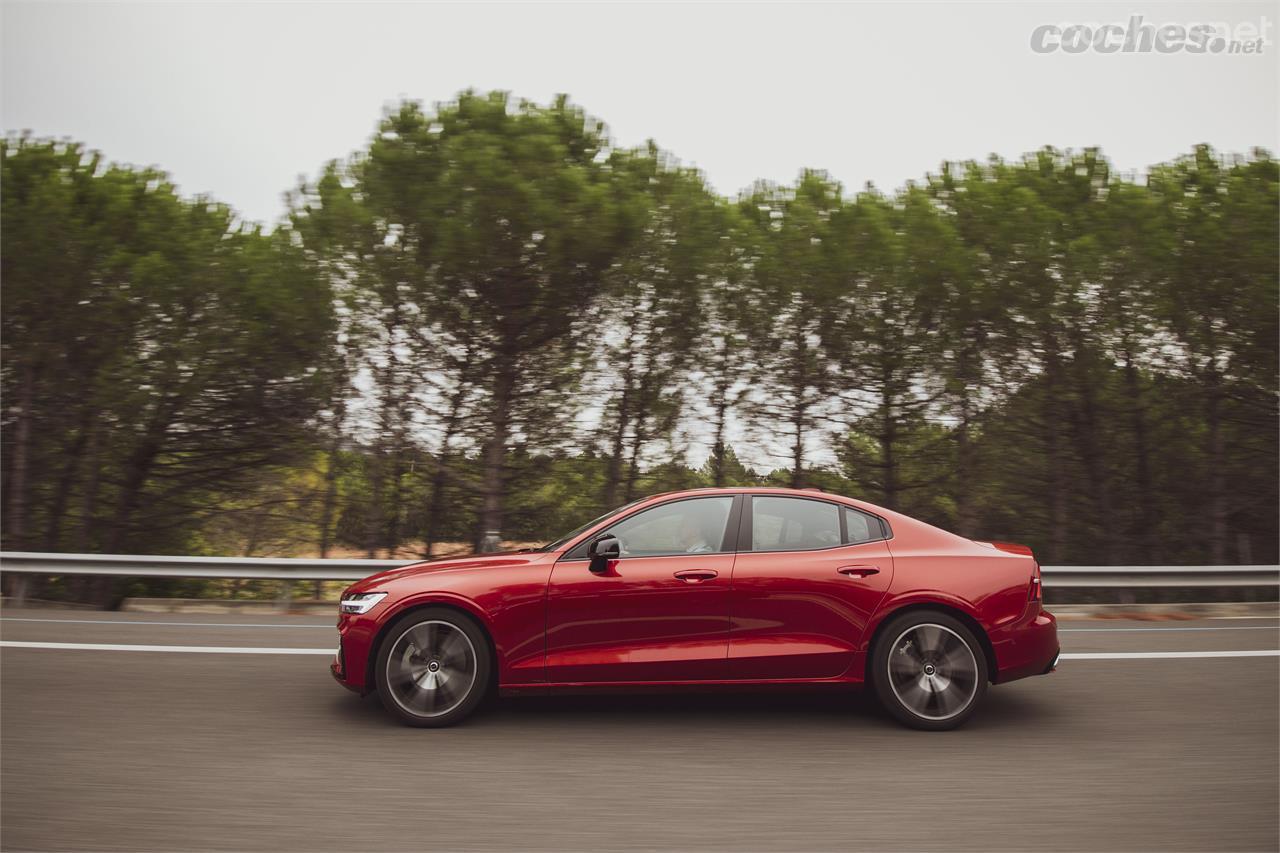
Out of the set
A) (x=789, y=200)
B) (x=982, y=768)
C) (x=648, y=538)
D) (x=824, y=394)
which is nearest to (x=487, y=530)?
(x=824, y=394)

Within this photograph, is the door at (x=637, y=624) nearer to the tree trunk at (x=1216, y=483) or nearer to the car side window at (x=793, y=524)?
the car side window at (x=793, y=524)

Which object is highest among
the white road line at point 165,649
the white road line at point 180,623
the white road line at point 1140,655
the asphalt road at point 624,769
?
the white road line at point 1140,655

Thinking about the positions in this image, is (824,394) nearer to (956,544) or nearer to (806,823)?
(956,544)

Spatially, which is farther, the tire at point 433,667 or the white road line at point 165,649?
the white road line at point 165,649

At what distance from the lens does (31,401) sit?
19.0 meters

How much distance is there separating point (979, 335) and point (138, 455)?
16819mm

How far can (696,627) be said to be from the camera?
576 centimetres

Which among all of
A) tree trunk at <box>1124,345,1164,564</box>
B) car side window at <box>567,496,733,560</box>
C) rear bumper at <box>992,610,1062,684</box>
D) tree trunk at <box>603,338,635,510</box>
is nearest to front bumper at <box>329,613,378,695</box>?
car side window at <box>567,496,733,560</box>

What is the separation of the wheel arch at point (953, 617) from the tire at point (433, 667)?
92.5 inches

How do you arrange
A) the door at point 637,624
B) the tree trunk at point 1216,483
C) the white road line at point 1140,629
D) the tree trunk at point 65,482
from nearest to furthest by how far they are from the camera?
the door at point 637,624 → the white road line at point 1140,629 → the tree trunk at point 65,482 → the tree trunk at point 1216,483

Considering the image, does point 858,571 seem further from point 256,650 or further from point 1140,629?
point 1140,629

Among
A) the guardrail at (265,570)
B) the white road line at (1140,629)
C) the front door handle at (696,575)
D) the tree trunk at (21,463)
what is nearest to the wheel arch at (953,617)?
the front door handle at (696,575)

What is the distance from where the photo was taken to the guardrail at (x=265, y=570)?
10.8 meters

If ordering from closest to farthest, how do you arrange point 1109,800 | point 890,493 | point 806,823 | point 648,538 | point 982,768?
point 806,823 < point 1109,800 < point 982,768 < point 648,538 < point 890,493
